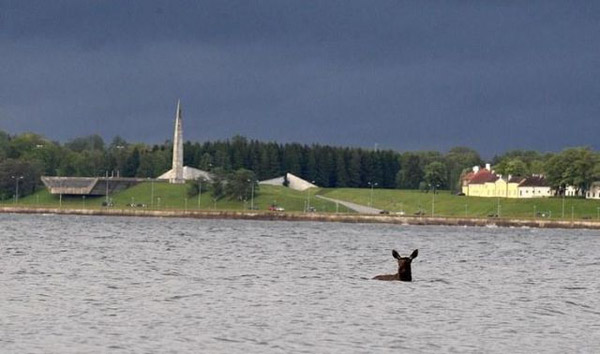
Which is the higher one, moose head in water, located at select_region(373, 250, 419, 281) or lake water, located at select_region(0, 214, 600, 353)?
moose head in water, located at select_region(373, 250, 419, 281)

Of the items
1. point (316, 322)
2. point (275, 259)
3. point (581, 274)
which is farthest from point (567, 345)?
point (275, 259)

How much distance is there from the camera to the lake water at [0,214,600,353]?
38.2 metres

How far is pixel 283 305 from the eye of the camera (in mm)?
47750

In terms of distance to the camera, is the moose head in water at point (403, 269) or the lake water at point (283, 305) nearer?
the lake water at point (283, 305)

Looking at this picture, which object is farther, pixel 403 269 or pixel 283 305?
pixel 403 269

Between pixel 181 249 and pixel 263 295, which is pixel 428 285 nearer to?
pixel 263 295

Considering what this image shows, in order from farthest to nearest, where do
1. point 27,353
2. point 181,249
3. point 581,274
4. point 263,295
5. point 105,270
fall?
1. point 181,249
2. point 581,274
3. point 105,270
4. point 263,295
5. point 27,353

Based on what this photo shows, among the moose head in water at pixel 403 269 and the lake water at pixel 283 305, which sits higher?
the moose head in water at pixel 403 269

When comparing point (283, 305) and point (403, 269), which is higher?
point (403, 269)

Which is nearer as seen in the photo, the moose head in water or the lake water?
the lake water

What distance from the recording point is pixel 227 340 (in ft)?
125

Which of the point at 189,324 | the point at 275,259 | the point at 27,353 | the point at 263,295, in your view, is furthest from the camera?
the point at 275,259

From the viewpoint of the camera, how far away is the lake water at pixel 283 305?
3819cm

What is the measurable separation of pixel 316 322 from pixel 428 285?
16295mm
